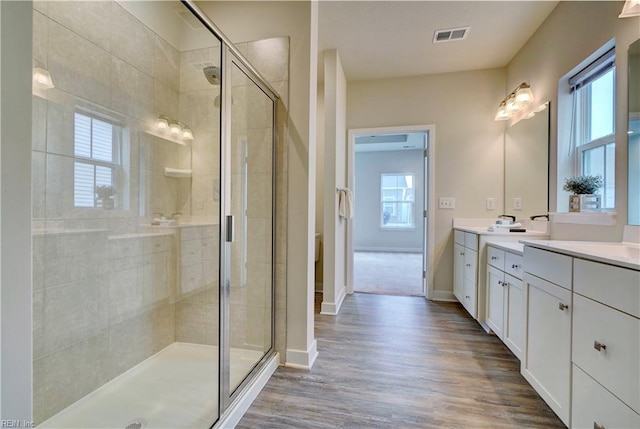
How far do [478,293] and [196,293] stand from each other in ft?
7.82

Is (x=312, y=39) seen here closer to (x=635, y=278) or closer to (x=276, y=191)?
(x=276, y=191)

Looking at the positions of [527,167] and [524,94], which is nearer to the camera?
[524,94]

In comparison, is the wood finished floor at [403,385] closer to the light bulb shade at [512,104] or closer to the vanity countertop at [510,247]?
the vanity countertop at [510,247]

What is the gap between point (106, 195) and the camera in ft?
5.62

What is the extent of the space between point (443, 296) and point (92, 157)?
Answer: 359 cm

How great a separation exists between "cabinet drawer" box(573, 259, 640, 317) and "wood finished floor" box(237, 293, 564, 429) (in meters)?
0.76

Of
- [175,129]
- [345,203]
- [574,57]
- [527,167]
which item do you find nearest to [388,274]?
[345,203]

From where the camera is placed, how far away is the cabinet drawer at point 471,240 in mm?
2557

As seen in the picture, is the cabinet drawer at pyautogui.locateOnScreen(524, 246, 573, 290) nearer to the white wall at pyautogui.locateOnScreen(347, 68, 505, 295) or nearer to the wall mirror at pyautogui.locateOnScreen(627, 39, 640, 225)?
the wall mirror at pyautogui.locateOnScreen(627, 39, 640, 225)

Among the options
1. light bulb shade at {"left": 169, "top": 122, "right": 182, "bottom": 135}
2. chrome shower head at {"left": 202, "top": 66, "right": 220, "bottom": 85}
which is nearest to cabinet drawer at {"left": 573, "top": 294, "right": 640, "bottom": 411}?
chrome shower head at {"left": 202, "top": 66, "right": 220, "bottom": 85}

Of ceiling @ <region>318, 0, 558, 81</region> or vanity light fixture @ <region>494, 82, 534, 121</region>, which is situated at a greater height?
ceiling @ <region>318, 0, 558, 81</region>

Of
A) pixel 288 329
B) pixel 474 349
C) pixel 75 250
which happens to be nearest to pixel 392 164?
pixel 474 349

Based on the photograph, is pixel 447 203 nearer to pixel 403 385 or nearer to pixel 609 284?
pixel 403 385

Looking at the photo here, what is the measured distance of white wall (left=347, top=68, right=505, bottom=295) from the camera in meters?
3.29
